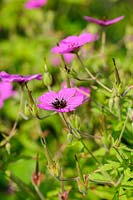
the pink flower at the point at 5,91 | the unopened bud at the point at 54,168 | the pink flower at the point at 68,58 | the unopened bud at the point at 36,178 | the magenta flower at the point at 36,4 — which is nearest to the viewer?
the unopened bud at the point at 54,168

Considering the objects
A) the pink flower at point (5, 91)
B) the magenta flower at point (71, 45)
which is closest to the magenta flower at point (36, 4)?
the pink flower at point (5, 91)

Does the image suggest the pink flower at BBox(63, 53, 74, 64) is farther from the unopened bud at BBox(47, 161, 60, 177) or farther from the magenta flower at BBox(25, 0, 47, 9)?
the unopened bud at BBox(47, 161, 60, 177)

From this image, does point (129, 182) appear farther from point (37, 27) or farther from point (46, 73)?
point (37, 27)

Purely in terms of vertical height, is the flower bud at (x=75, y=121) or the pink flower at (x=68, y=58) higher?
the flower bud at (x=75, y=121)

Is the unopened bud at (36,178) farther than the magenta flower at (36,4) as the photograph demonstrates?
No

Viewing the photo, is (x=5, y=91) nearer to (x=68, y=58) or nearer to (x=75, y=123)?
(x=68, y=58)

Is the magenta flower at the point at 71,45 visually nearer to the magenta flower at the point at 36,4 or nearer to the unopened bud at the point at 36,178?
the unopened bud at the point at 36,178

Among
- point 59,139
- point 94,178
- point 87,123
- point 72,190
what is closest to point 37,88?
point 59,139

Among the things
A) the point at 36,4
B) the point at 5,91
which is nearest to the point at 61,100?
the point at 5,91
